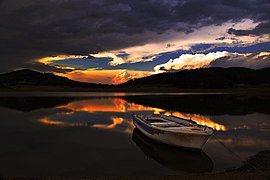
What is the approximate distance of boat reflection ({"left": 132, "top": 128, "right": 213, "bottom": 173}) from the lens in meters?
11.8

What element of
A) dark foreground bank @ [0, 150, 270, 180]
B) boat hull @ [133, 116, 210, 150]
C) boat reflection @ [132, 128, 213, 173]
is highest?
boat hull @ [133, 116, 210, 150]

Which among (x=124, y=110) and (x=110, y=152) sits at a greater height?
(x=124, y=110)

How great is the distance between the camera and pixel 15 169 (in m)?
11.2

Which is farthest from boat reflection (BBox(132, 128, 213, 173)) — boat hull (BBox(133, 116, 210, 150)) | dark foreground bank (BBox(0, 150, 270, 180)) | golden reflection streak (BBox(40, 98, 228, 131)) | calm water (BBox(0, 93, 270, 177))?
golden reflection streak (BBox(40, 98, 228, 131))

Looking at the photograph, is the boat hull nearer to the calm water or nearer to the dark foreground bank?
the calm water

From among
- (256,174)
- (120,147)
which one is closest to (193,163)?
(256,174)

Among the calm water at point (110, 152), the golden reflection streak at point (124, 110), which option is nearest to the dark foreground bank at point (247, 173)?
the calm water at point (110, 152)

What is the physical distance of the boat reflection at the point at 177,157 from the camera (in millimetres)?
11804

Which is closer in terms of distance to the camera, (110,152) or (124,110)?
(110,152)

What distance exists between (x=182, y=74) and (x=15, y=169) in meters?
182

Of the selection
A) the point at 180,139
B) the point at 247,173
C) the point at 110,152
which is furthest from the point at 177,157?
the point at 247,173

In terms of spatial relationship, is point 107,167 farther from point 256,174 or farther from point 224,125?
point 224,125

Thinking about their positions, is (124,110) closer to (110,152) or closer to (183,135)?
(110,152)

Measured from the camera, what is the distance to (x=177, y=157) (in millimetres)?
13492
